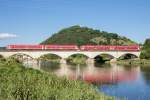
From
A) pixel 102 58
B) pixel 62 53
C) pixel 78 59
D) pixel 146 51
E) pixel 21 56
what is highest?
pixel 146 51

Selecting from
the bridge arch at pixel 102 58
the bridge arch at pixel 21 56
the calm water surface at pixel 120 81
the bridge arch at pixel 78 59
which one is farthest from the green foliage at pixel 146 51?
the calm water surface at pixel 120 81

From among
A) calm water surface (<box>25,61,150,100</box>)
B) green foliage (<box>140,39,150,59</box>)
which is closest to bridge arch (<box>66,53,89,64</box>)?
A: green foliage (<box>140,39,150,59</box>)

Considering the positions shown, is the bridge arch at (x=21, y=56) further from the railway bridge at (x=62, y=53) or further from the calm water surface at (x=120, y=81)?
the calm water surface at (x=120, y=81)

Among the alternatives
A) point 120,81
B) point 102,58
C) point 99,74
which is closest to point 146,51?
point 102,58

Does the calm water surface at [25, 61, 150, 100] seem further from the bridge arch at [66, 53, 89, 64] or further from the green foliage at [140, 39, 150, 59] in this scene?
the bridge arch at [66, 53, 89, 64]

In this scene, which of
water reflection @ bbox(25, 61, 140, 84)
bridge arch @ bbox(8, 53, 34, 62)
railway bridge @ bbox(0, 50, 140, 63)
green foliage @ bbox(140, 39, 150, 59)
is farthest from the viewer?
green foliage @ bbox(140, 39, 150, 59)

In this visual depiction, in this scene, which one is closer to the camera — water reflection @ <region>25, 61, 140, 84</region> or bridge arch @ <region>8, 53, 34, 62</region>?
water reflection @ <region>25, 61, 140, 84</region>

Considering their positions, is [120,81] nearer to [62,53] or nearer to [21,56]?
[62,53]

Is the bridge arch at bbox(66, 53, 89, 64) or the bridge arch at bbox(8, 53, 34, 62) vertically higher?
the bridge arch at bbox(8, 53, 34, 62)

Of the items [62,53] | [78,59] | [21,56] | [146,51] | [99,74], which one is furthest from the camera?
[78,59]

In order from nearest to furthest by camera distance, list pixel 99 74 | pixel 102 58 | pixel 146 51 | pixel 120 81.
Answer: pixel 120 81 → pixel 99 74 → pixel 146 51 → pixel 102 58

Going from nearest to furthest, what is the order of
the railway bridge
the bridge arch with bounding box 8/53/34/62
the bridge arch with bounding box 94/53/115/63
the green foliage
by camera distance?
the railway bridge
the bridge arch with bounding box 8/53/34/62
the green foliage
the bridge arch with bounding box 94/53/115/63

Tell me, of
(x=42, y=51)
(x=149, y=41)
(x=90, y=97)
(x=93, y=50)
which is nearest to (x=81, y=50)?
(x=93, y=50)

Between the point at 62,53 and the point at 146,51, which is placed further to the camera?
the point at 62,53
